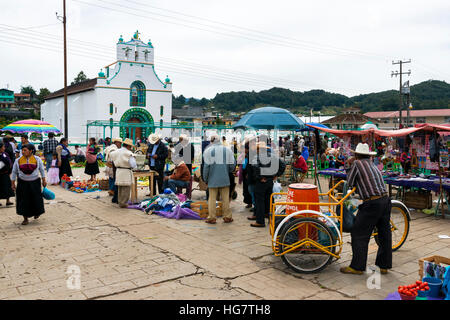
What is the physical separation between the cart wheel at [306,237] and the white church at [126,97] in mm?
28006

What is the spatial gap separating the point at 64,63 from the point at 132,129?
12.7 m

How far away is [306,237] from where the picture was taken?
475 centimetres

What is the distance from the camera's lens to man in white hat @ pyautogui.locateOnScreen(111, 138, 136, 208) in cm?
864

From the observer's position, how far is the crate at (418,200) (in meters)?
8.51

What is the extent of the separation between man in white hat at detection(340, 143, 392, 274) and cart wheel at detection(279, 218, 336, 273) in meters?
0.30

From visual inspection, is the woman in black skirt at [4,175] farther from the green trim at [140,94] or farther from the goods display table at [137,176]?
the green trim at [140,94]

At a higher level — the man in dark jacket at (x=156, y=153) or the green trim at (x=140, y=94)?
the green trim at (x=140, y=94)

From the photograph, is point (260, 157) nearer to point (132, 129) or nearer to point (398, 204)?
point (398, 204)

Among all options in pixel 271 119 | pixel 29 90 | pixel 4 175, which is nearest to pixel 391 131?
pixel 271 119

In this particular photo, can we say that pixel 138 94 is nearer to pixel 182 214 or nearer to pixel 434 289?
pixel 182 214

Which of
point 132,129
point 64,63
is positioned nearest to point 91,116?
point 132,129

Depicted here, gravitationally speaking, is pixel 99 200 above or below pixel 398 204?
below

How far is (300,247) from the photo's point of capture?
15.8ft

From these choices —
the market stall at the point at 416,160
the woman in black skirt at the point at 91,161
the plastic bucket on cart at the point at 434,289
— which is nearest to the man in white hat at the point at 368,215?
the plastic bucket on cart at the point at 434,289
